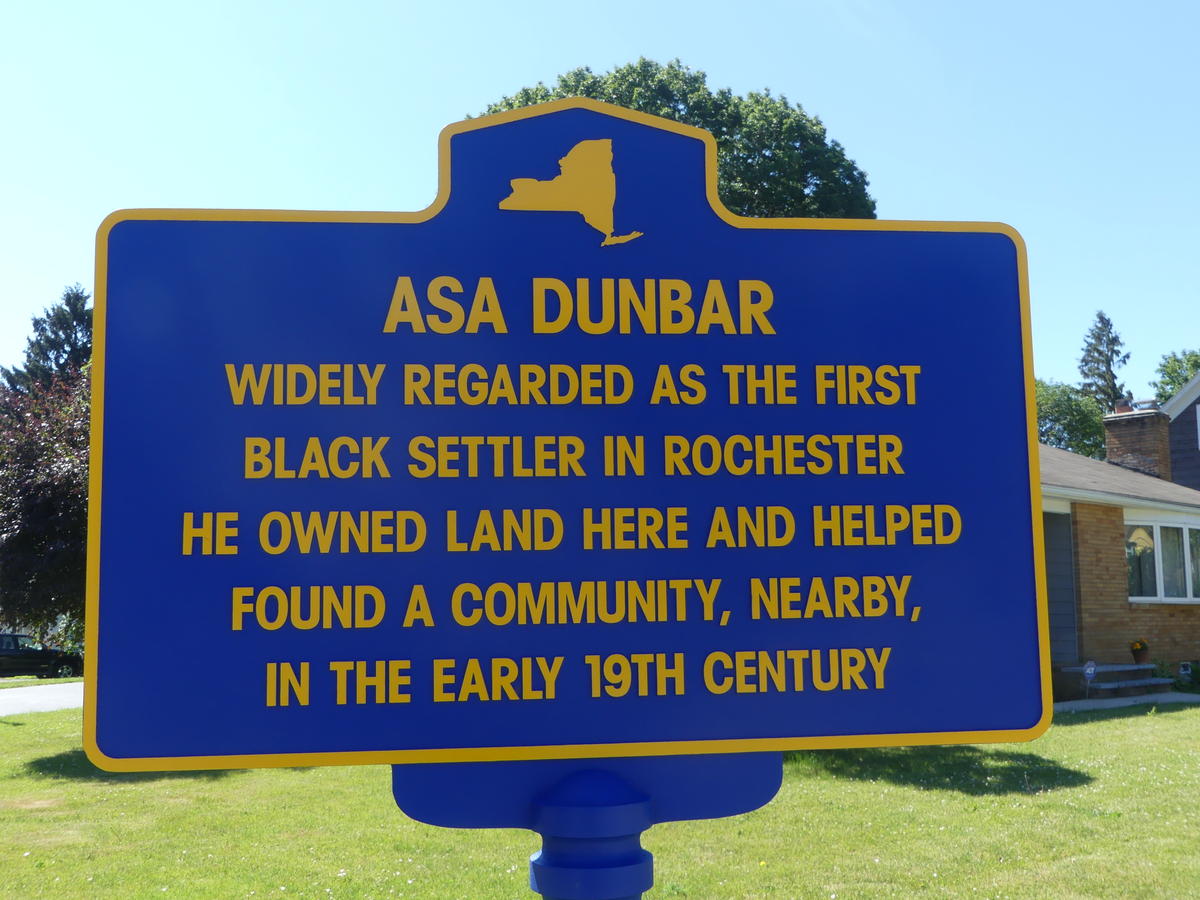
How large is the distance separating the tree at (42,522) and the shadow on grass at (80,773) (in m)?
1.81

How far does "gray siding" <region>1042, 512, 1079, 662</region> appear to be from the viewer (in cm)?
1716

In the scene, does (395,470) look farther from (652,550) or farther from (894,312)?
(894,312)

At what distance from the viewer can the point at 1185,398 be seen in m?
27.1

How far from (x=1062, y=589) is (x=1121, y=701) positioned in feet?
7.37

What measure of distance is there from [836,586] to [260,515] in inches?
58.3

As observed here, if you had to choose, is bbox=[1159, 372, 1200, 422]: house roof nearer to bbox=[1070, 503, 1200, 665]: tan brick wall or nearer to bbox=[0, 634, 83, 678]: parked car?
bbox=[1070, 503, 1200, 665]: tan brick wall

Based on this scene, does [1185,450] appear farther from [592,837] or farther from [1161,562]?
[592,837]

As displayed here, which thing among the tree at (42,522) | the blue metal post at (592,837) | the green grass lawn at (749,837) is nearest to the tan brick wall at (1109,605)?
the green grass lawn at (749,837)

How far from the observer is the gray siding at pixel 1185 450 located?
2708 centimetres

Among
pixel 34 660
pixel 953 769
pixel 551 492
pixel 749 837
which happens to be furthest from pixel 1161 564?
pixel 34 660

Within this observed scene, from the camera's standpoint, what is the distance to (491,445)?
2.64 m

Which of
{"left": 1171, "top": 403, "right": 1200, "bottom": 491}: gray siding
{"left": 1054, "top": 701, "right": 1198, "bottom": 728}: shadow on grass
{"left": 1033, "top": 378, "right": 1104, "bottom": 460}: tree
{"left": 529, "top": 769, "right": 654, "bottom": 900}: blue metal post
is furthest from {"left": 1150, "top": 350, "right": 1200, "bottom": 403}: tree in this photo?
{"left": 529, "top": 769, "right": 654, "bottom": 900}: blue metal post

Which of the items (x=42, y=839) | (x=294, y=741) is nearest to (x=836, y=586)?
(x=294, y=741)

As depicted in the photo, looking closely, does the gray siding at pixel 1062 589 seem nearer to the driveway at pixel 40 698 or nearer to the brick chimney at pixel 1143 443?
the brick chimney at pixel 1143 443
